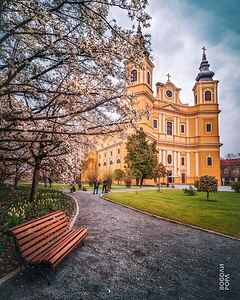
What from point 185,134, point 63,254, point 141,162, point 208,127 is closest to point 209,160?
point 208,127

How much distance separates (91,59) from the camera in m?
5.87

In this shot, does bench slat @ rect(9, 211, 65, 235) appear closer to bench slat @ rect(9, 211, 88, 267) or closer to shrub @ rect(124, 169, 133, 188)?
bench slat @ rect(9, 211, 88, 267)

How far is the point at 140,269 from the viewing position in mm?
5445

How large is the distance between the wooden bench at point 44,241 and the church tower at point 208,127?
2113 inches

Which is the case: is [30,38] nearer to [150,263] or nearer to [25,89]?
[25,89]

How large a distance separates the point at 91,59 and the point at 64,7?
1099 millimetres

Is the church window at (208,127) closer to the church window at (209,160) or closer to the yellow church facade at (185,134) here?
the yellow church facade at (185,134)

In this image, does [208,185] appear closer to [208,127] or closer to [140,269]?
[140,269]

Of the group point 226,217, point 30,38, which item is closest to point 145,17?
point 30,38

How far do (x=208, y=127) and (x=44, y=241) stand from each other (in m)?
57.1

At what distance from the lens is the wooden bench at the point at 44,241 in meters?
4.64

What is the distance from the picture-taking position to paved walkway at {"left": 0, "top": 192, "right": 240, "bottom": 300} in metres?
4.42

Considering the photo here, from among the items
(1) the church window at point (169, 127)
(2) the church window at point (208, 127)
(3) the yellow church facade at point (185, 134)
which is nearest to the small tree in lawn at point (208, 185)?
(3) the yellow church facade at point (185, 134)

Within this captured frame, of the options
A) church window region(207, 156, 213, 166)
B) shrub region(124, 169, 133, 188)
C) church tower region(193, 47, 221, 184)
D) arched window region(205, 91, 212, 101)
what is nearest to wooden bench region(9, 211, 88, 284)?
shrub region(124, 169, 133, 188)
